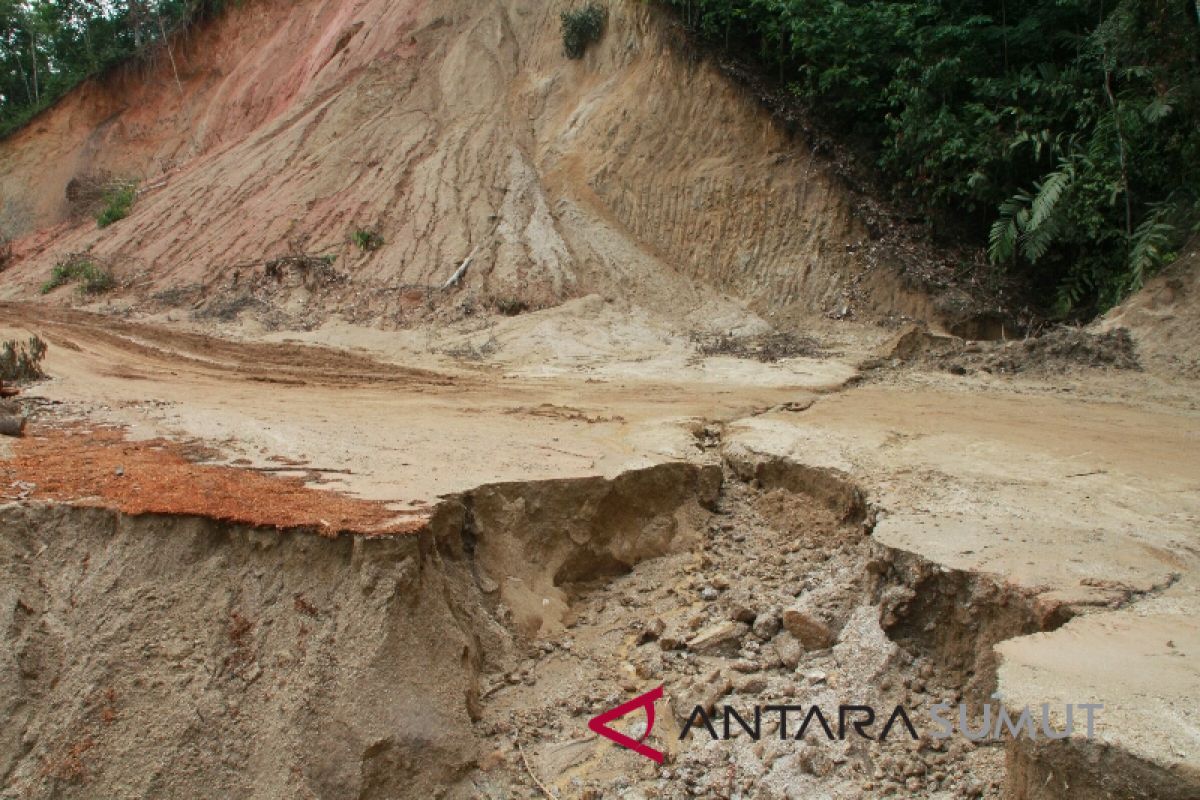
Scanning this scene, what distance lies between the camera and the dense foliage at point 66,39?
71.2ft

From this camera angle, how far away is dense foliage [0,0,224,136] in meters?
21.7

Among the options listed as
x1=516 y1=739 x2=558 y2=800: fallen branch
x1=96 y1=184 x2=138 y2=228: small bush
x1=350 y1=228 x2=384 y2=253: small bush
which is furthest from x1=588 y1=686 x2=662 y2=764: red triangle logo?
x1=96 y1=184 x2=138 y2=228: small bush

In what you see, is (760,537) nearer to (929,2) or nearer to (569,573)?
(569,573)

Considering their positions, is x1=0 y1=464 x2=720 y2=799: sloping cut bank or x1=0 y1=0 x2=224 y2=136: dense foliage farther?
x1=0 y1=0 x2=224 y2=136: dense foliage

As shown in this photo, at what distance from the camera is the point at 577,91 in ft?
48.4

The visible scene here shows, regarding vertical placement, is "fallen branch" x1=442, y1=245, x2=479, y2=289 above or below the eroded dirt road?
above

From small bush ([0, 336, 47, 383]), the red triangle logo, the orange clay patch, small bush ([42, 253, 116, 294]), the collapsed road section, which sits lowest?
the red triangle logo

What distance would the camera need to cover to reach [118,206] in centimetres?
1666

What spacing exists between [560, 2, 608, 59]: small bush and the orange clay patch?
1174 centimetres

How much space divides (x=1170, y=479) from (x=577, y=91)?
11795 millimetres

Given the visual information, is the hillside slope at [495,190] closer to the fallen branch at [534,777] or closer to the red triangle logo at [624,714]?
the red triangle logo at [624,714]

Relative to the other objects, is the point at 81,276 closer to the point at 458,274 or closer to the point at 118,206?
the point at 118,206

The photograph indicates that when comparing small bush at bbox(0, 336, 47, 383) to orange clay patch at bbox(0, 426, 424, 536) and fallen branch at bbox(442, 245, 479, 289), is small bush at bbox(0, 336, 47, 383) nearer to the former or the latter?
orange clay patch at bbox(0, 426, 424, 536)

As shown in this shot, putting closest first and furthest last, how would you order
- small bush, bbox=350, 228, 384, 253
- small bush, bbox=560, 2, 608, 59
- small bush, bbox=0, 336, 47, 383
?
small bush, bbox=0, 336, 47, 383
small bush, bbox=350, 228, 384, 253
small bush, bbox=560, 2, 608, 59
